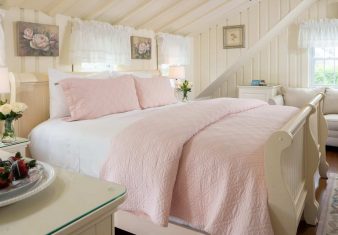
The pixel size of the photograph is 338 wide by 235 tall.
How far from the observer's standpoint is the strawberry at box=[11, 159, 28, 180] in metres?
0.98

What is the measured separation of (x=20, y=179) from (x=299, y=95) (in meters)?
4.57

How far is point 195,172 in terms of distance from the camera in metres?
1.77

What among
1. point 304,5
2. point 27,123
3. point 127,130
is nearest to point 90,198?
point 127,130

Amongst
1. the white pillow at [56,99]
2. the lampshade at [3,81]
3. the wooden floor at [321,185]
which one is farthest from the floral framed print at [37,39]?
the wooden floor at [321,185]

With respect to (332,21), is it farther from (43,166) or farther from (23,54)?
(43,166)

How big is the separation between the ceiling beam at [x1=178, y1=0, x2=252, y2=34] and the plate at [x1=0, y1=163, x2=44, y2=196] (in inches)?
162

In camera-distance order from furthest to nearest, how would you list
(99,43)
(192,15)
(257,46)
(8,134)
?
(257,46)
(192,15)
(99,43)
(8,134)

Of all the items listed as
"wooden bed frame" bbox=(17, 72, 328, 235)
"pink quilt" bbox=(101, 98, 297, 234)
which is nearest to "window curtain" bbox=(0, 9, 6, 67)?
"wooden bed frame" bbox=(17, 72, 328, 235)

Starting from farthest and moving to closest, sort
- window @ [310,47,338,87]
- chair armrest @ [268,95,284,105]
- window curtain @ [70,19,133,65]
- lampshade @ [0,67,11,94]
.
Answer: window @ [310,47,338,87] → chair armrest @ [268,95,284,105] → window curtain @ [70,19,133,65] → lampshade @ [0,67,11,94]

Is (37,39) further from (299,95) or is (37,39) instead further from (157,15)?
(299,95)

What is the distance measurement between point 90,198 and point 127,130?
119cm

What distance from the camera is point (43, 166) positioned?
3.69ft

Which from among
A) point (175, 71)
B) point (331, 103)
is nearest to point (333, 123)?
point (331, 103)

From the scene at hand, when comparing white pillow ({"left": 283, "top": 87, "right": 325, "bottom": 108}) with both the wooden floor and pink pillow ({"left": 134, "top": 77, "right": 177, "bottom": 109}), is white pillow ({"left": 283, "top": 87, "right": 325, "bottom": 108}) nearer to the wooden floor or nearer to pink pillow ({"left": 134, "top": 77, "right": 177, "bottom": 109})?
the wooden floor
